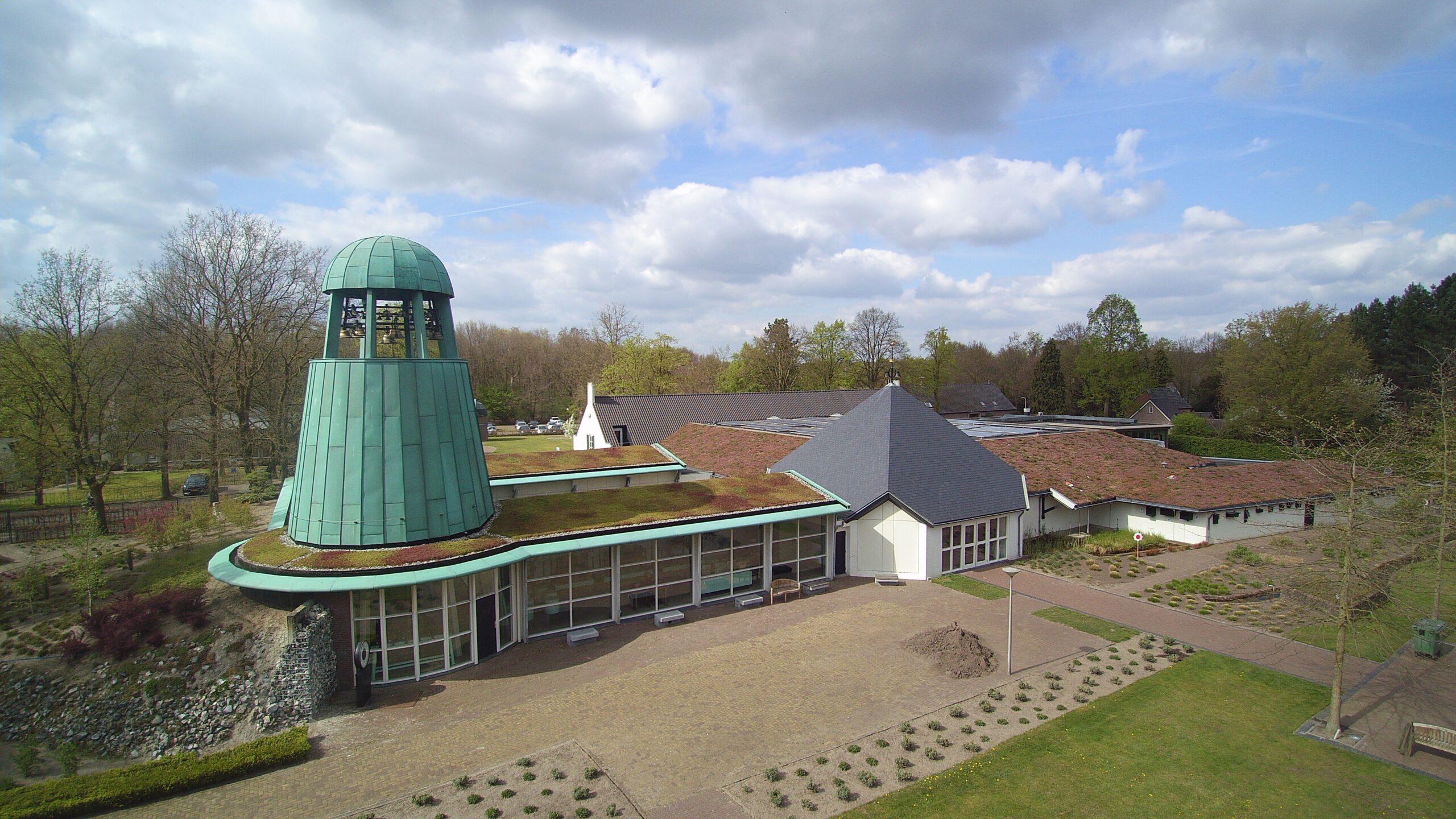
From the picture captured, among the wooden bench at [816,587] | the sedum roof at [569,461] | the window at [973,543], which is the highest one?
the sedum roof at [569,461]

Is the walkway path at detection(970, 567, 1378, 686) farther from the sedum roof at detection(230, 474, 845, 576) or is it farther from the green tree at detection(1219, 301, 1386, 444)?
the green tree at detection(1219, 301, 1386, 444)

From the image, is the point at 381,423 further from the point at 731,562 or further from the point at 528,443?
the point at 528,443

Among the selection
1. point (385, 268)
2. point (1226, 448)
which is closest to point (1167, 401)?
point (1226, 448)

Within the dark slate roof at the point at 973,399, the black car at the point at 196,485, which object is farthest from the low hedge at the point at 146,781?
the dark slate roof at the point at 973,399

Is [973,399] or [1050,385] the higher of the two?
[1050,385]

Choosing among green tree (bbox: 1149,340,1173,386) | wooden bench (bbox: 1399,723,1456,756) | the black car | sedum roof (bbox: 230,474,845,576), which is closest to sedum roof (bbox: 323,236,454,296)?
sedum roof (bbox: 230,474,845,576)

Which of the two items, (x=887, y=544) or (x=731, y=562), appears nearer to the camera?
(x=731, y=562)

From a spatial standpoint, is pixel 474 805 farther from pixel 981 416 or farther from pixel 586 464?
pixel 981 416

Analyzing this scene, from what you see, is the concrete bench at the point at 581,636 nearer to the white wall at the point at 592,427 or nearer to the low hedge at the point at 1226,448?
the white wall at the point at 592,427
